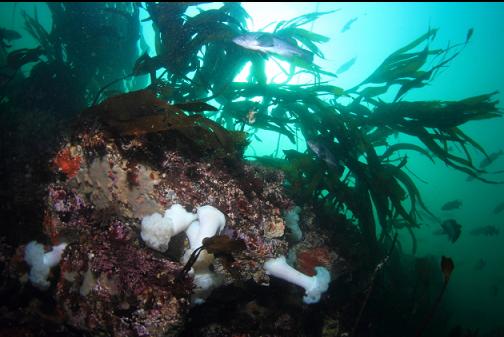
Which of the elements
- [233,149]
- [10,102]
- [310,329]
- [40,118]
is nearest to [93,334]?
[233,149]

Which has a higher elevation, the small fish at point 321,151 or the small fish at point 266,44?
the small fish at point 266,44

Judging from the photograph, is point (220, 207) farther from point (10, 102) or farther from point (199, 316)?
point (10, 102)

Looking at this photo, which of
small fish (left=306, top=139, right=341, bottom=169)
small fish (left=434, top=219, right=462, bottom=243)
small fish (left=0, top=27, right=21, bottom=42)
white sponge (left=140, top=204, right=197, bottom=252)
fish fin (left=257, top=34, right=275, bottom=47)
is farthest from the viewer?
small fish (left=0, top=27, right=21, bottom=42)

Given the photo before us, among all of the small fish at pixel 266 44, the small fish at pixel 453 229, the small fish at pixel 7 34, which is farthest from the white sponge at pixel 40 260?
the small fish at pixel 7 34

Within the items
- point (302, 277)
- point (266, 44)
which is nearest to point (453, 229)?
point (302, 277)

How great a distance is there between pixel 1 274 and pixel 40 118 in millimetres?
3010

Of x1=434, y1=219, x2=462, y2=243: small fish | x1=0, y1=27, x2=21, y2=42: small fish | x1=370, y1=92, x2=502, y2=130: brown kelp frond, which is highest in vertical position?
x1=370, y1=92, x2=502, y2=130: brown kelp frond

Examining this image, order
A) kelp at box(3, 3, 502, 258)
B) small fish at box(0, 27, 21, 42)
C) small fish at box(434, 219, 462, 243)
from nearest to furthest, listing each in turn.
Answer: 1. kelp at box(3, 3, 502, 258)
2. small fish at box(434, 219, 462, 243)
3. small fish at box(0, 27, 21, 42)

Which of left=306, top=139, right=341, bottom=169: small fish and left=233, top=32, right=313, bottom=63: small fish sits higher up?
left=233, top=32, right=313, bottom=63: small fish

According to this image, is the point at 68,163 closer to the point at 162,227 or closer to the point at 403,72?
the point at 162,227

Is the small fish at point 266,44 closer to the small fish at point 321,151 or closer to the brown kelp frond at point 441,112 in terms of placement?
the small fish at point 321,151

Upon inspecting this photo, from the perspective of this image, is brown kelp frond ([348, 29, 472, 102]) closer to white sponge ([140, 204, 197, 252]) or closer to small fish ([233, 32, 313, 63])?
small fish ([233, 32, 313, 63])

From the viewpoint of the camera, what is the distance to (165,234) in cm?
198

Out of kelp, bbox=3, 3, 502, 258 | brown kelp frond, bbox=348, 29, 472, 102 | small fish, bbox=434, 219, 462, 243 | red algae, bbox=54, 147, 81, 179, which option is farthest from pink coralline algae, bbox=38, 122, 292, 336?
small fish, bbox=434, 219, 462, 243
